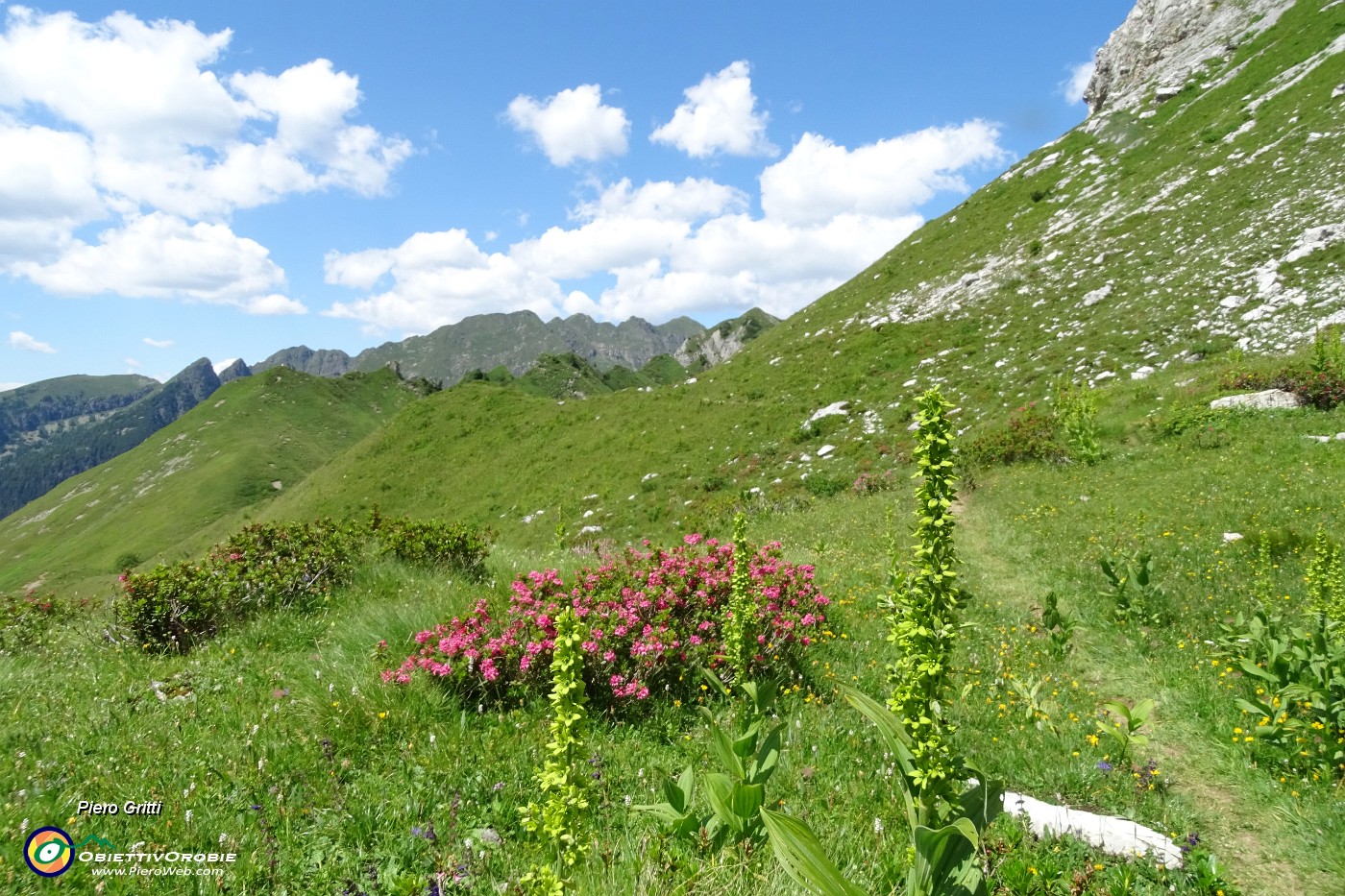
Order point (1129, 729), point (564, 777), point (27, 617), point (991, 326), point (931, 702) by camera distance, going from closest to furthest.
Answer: point (931, 702)
point (564, 777)
point (1129, 729)
point (27, 617)
point (991, 326)

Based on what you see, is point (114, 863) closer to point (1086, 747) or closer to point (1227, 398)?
point (1086, 747)

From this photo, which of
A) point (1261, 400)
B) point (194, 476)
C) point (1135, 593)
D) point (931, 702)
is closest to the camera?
point (931, 702)

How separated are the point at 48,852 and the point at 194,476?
12632 cm

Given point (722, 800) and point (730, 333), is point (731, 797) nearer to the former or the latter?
point (722, 800)

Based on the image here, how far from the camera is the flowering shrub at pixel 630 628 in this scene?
21.8ft

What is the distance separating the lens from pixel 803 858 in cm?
274

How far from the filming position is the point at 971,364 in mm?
27656

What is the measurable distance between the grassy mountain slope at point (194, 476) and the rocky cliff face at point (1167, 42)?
294 ft

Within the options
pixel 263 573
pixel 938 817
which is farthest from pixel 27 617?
pixel 938 817

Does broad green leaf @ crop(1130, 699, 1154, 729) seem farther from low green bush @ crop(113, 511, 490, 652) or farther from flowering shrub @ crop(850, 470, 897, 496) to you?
flowering shrub @ crop(850, 470, 897, 496)

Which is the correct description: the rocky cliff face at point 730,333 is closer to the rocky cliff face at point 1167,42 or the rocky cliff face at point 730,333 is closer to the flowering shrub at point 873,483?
the rocky cliff face at point 1167,42

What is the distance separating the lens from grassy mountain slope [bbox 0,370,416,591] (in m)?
89.9

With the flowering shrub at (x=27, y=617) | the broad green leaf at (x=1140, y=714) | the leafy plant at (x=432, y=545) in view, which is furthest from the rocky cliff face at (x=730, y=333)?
the broad green leaf at (x=1140, y=714)

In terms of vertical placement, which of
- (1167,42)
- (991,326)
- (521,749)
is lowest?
(521,749)
